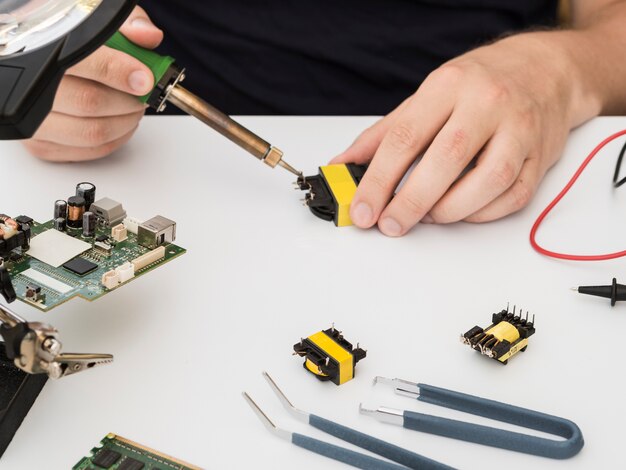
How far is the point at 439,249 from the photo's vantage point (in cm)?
107

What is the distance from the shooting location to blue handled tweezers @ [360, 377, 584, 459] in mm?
746

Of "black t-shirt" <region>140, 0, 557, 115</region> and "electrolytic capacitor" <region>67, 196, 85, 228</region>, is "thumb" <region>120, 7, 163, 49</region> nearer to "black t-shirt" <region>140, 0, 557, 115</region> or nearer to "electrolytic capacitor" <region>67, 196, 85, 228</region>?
"electrolytic capacitor" <region>67, 196, 85, 228</region>

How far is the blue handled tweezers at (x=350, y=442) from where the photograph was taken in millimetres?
717

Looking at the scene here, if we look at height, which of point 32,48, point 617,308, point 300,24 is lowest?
point 617,308

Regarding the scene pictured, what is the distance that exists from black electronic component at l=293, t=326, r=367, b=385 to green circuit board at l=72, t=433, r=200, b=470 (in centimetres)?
17

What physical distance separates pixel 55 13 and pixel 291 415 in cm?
43

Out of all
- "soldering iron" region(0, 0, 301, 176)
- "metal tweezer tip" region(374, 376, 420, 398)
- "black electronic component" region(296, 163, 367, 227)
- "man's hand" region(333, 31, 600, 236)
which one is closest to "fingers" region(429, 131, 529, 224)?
"man's hand" region(333, 31, 600, 236)

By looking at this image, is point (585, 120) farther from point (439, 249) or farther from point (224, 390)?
point (224, 390)

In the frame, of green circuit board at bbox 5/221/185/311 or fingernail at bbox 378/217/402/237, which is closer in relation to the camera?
green circuit board at bbox 5/221/185/311

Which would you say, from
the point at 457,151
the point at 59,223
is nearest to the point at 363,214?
the point at 457,151

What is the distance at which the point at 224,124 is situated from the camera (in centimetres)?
111

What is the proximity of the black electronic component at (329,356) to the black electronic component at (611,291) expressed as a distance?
0.32m

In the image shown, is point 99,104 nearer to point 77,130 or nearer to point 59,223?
point 77,130

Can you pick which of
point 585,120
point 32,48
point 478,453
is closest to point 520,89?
point 585,120
